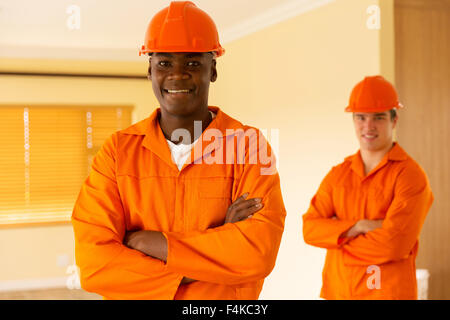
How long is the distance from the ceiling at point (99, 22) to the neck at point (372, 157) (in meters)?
1.89

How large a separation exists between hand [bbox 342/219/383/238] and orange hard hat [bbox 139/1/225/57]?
132 cm

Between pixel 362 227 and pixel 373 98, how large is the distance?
64cm

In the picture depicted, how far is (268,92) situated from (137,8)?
1353mm

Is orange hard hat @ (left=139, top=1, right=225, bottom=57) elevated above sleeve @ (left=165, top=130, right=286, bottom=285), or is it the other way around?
orange hard hat @ (left=139, top=1, right=225, bottom=57)

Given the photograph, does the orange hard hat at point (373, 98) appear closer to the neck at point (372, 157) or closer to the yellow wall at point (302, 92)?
the neck at point (372, 157)

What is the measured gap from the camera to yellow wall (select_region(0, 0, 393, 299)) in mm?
3990

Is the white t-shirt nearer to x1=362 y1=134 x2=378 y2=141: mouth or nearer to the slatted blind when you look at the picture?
x1=362 y1=134 x2=378 y2=141: mouth

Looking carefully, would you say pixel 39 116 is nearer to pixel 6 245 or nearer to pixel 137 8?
pixel 6 245

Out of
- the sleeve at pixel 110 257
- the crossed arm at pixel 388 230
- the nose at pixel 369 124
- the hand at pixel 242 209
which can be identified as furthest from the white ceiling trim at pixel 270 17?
the sleeve at pixel 110 257

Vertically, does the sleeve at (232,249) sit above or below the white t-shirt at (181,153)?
below

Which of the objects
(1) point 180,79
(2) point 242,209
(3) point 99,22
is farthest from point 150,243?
(3) point 99,22

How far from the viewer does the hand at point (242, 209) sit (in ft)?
5.31

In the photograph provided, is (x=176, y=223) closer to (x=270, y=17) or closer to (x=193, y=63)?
(x=193, y=63)

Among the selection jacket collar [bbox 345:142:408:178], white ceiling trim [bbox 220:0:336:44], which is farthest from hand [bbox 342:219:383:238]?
white ceiling trim [bbox 220:0:336:44]
